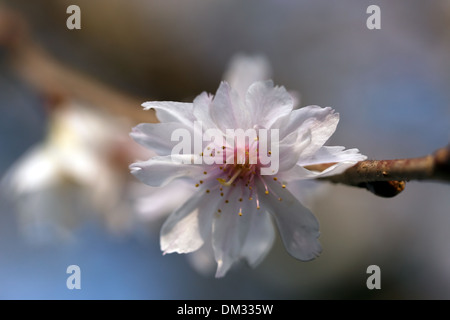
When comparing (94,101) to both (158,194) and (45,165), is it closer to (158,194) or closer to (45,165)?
(45,165)

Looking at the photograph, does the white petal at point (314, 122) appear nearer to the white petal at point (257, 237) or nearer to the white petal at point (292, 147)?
the white petal at point (292, 147)

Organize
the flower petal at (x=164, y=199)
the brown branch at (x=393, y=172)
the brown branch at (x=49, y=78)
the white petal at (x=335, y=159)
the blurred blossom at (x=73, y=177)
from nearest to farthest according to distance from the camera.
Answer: the brown branch at (x=393, y=172), the white petal at (x=335, y=159), the flower petal at (x=164, y=199), the blurred blossom at (x=73, y=177), the brown branch at (x=49, y=78)

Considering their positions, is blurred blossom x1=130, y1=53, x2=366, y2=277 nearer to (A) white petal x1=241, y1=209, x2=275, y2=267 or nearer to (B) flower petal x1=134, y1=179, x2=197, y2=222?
(A) white petal x1=241, y1=209, x2=275, y2=267

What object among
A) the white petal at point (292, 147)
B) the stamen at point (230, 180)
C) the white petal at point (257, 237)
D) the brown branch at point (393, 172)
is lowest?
the white petal at point (257, 237)

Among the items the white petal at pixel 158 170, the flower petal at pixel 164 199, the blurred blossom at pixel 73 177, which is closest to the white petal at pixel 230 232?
the white petal at pixel 158 170

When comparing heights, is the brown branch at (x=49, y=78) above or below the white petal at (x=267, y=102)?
above

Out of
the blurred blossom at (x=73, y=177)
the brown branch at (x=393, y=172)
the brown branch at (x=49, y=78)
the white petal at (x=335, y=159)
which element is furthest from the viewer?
the brown branch at (x=49, y=78)

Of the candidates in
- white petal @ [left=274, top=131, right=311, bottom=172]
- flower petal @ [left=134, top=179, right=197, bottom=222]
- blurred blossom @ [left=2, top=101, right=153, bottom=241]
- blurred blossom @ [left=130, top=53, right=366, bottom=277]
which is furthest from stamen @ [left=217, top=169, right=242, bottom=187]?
blurred blossom @ [left=2, top=101, right=153, bottom=241]

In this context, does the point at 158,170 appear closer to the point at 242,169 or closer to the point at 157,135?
the point at 157,135
